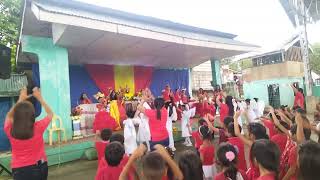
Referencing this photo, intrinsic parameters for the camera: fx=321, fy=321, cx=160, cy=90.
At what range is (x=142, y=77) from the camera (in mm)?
15008

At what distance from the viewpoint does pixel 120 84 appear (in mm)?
14125

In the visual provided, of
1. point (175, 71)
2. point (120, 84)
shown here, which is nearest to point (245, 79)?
point (175, 71)

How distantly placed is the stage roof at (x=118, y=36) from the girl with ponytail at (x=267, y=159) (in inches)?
249

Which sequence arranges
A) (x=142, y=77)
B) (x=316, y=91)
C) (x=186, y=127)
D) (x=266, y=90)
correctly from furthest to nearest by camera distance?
(x=266, y=90)
(x=316, y=91)
(x=142, y=77)
(x=186, y=127)

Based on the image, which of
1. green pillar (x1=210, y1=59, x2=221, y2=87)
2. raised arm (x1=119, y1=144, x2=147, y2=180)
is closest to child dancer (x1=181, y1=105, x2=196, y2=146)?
green pillar (x1=210, y1=59, x2=221, y2=87)

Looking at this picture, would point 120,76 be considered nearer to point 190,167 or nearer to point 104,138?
point 104,138

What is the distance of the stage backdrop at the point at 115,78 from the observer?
42.1ft

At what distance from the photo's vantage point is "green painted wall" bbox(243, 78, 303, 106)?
20.9 metres

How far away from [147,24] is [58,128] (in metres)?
5.06

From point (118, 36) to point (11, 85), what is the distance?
644cm

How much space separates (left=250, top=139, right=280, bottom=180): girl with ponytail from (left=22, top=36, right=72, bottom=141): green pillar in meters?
7.29

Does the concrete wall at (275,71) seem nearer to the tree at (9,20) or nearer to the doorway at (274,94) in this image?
the doorway at (274,94)

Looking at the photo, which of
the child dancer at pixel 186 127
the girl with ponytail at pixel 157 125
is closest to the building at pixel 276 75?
the child dancer at pixel 186 127

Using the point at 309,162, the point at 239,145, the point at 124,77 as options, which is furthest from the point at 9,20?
the point at 309,162
